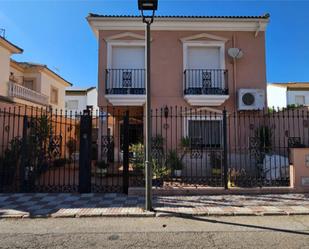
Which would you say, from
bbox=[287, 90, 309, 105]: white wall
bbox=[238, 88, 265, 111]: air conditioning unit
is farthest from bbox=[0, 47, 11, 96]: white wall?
bbox=[287, 90, 309, 105]: white wall

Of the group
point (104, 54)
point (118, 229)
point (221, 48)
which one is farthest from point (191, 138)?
point (118, 229)

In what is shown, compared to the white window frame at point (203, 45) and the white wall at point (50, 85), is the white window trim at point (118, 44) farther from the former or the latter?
the white wall at point (50, 85)

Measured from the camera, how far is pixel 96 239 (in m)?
4.99

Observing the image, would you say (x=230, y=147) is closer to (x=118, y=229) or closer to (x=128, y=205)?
(x=128, y=205)

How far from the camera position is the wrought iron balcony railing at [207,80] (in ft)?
42.3

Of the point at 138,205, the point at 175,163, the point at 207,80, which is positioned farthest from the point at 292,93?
the point at 138,205

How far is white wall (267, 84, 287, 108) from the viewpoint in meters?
29.0

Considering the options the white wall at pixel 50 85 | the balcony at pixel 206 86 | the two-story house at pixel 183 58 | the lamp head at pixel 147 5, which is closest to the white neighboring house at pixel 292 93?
the two-story house at pixel 183 58

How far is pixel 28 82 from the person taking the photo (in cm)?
2094

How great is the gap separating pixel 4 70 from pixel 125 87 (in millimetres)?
8392

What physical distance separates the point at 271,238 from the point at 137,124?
11.5 m

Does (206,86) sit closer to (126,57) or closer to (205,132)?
(205,132)

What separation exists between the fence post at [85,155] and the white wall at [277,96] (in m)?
24.4

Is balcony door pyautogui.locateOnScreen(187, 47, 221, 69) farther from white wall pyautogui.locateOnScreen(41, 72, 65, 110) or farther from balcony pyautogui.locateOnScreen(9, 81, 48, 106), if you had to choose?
white wall pyautogui.locateOnScreen(41, 72, 65, 110)
